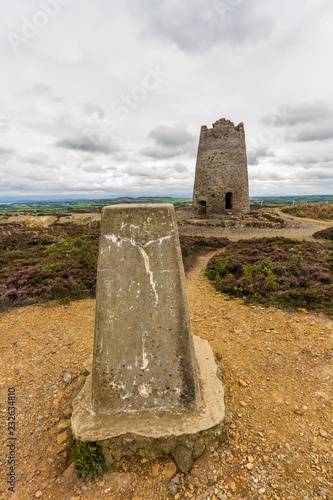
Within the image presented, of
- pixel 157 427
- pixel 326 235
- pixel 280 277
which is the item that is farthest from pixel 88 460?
pixel 326 235

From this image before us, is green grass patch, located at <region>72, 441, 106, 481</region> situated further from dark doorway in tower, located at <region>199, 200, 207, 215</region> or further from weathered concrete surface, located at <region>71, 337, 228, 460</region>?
dark doorway in tower, located at <region>199, 200, 207, 215</region>

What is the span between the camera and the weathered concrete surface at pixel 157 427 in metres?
2.60

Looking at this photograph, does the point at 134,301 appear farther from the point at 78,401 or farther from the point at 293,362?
the point at 293,362

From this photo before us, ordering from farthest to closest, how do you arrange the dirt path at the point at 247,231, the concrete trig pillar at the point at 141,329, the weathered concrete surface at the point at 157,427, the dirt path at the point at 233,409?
the dirt path at the point at 247,231 < the concrete trig pillar at the point at 141,329 < the weathered concrete surface at the point at 157,427 < the dirt path at the point at 233,409

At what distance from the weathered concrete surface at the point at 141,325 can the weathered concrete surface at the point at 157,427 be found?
99 millimetres

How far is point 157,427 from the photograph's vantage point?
2693 millimetres

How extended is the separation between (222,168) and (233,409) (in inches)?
851

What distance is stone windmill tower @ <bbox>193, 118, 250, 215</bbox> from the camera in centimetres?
2188

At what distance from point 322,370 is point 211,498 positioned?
2.86 metres

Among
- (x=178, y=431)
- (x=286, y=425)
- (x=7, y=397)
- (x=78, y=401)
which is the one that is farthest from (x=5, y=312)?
(x=286, y=425)

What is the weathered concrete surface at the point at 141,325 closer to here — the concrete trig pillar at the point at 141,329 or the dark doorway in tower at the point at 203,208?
the concrete trig pillar at the point at 141,329

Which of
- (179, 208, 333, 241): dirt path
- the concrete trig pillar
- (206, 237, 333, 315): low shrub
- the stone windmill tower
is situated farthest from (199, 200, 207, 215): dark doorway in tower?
the concrete trig pillar

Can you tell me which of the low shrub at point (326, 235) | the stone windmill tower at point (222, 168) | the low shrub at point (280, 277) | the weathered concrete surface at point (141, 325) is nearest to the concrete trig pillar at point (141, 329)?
the weathered concrete surface at point (141, 325)

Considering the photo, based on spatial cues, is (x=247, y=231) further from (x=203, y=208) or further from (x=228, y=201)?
(x=203, y=208)
